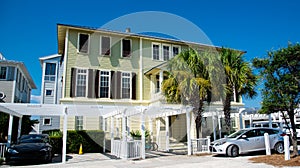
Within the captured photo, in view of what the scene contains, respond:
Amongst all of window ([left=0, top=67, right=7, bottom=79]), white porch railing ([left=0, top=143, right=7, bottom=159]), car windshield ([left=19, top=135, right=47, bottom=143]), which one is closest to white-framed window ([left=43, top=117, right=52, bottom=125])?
window ([left=0, top=67, right=7, bottom=79])

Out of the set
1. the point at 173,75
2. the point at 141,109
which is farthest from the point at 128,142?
the point at 173,75

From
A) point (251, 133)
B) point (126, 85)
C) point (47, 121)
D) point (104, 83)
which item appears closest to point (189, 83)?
point (251, 133)

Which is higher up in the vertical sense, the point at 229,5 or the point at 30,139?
the point at 229,5

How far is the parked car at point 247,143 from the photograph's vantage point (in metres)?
11.2

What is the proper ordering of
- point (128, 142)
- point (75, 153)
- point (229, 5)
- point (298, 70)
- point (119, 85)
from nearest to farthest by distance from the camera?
1. point (298, 70)
2. point (128, 142)
3. point (229, 5)
4. point (75, 153)
5. point (119, 85)

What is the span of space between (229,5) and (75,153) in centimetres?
Answer: 1273

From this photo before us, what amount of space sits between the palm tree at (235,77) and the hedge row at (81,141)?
27.0 feet

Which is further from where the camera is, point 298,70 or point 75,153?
point 75,153

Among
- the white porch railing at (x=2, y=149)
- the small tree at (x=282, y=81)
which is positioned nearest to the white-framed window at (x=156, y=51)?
the small tree at (x=282, y=81)

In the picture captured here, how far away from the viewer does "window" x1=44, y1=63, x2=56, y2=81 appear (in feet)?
95.0

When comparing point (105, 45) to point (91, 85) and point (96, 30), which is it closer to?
point (96, 30)

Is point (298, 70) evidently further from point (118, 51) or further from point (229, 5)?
point (118, 51)

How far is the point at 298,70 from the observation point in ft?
31.9

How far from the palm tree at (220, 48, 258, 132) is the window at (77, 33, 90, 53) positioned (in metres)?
9.82
